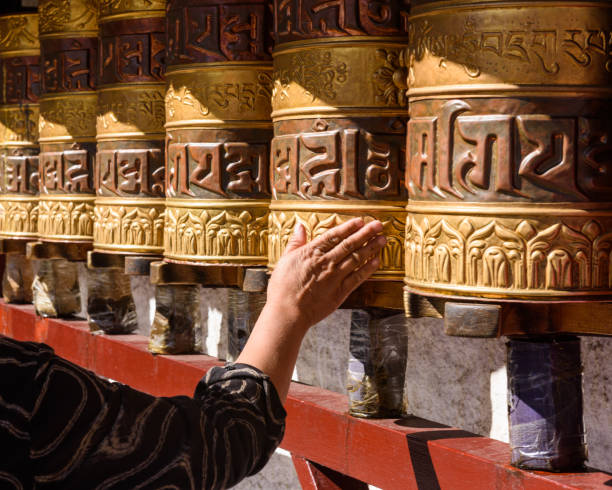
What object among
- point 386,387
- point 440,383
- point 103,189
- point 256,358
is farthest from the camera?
point 103,189

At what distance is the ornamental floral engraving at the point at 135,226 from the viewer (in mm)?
2127

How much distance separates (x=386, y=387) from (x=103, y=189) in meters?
0.86

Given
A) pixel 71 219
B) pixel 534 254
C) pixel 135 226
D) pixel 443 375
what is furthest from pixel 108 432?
pixel 71 219

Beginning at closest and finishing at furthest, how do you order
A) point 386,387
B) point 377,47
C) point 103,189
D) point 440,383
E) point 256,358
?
point 256,358 < point 377,47 < point 386,387 < point 440,383 < point 103,189

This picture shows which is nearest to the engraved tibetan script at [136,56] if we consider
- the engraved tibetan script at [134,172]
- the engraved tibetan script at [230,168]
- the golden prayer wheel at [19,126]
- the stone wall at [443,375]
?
the engraved tibetan script at [134,172]

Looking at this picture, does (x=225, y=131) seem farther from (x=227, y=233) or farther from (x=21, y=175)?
(x=21, y=175)

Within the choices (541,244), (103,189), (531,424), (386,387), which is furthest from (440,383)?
(103,189)

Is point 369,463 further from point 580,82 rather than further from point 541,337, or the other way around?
point 580,82

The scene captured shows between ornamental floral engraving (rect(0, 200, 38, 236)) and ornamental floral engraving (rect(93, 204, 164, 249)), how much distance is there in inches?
23.6

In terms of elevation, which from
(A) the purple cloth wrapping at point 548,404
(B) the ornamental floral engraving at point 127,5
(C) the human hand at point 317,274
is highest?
(B) the ornamental floral engraving at point 127,5

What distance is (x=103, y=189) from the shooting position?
2.21 m

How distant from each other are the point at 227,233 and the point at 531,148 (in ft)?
2.36

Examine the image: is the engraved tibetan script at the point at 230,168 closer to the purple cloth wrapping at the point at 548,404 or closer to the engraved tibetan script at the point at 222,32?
the engraved tibetan script at the point at 222,32

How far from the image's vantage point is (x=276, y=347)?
2.96 feet
